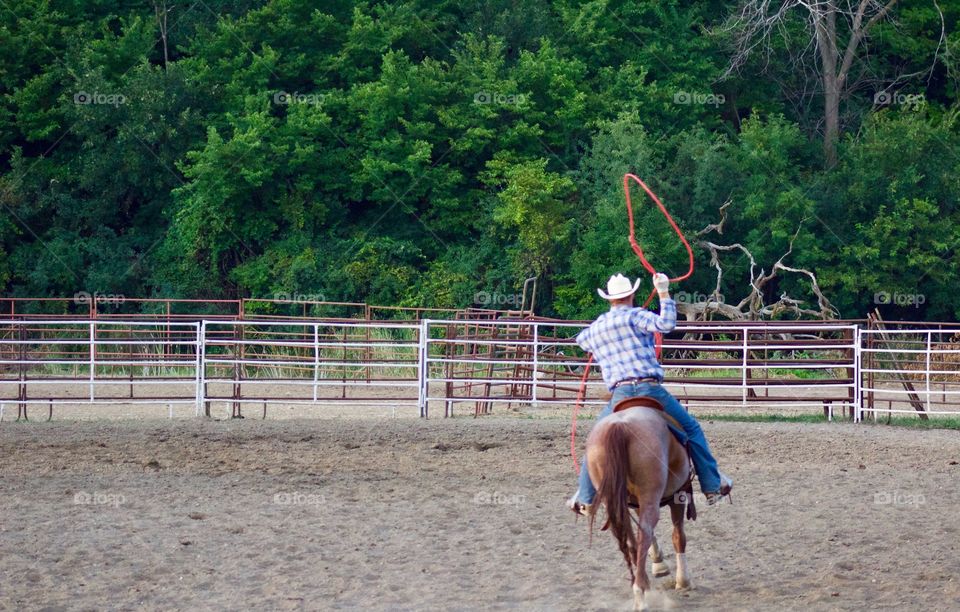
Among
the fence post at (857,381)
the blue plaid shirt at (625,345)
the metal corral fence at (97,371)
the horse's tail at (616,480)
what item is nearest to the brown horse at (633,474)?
the horse's tail at (616,480)

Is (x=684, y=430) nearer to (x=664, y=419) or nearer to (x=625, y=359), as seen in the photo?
(x=664, y=419)

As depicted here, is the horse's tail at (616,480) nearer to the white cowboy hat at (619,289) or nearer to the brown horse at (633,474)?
the brown horse at (633,474)

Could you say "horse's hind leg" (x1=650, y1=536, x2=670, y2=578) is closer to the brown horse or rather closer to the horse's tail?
the brown horse

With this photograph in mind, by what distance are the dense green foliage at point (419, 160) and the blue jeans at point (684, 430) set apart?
19.6m

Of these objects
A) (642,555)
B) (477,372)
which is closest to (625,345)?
(642,555)

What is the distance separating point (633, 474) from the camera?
5.85 meters

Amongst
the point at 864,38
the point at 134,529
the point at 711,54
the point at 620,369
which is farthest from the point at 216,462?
the point at 864,38

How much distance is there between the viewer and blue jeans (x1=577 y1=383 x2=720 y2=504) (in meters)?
6.11

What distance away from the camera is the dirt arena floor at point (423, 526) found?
6094mm

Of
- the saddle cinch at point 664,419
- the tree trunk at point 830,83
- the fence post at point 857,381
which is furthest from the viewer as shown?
the tree trunk at point 830,83

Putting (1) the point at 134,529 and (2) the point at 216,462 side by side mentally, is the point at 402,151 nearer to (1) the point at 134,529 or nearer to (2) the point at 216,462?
(2) the point at 216,462

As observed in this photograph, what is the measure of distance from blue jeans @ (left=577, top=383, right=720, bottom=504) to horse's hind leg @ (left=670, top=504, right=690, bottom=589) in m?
0.21

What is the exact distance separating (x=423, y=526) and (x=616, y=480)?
7.64 ft

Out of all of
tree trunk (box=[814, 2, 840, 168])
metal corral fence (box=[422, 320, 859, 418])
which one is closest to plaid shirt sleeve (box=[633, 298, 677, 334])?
metal corral fence (box=[422, 320, 859, 418])
